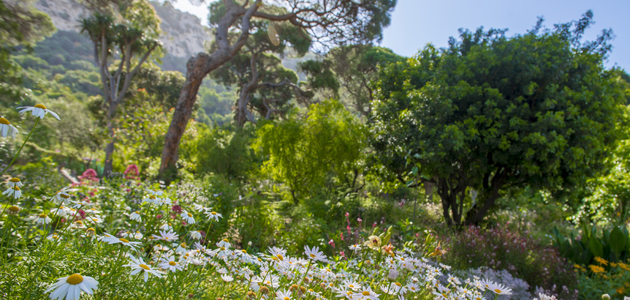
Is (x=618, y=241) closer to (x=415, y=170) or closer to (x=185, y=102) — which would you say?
(x=415, y=170)

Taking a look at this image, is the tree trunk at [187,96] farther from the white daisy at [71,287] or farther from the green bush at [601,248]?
the green bush at [601,248]

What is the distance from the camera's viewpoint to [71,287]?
0.83 m

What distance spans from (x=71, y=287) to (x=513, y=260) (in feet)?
13.7

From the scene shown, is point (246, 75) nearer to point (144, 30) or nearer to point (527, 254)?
point (144, 30)

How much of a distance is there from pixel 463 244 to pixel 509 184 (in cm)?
238

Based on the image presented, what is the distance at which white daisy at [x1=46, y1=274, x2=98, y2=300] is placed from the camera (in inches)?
31.4

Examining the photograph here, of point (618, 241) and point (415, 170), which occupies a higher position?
point (415, 170)

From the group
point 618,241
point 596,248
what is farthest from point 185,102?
point 618,241

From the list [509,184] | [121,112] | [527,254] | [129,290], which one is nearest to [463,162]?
[509,184]

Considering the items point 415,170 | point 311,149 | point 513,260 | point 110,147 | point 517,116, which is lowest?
point 513,260

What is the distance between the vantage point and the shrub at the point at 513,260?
3.29 metres

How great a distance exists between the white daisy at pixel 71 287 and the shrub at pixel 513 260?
130 inches

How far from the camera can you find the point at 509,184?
204 inches

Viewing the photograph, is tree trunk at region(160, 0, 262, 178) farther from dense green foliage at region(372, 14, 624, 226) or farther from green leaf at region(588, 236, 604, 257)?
green leaf at region(588, 236, 604, 257)
